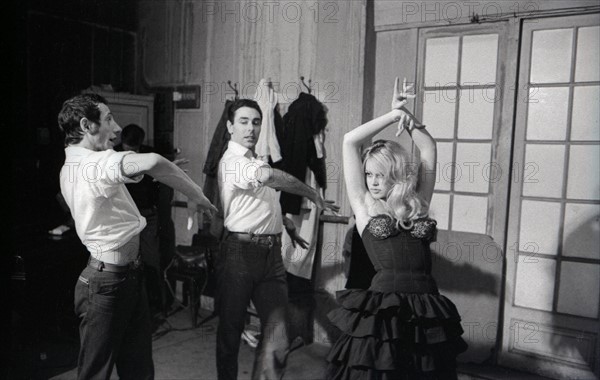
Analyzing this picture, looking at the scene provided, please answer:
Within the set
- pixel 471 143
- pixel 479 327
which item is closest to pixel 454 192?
pixel 471 143

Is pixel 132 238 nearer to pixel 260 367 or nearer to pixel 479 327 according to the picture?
pixel 260 367

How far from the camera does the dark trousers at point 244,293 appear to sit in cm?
212

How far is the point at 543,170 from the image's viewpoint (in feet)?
7.88

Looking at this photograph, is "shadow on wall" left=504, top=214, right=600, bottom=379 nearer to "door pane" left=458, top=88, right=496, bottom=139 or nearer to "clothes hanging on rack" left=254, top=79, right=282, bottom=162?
"door pane" left=458, top=88, right=496, bottom=139

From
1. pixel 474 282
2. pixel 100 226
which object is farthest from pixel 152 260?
pixel 474 282

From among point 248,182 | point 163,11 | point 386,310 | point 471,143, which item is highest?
point 163,11

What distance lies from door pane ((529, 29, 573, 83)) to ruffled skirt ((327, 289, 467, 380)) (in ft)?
4.43

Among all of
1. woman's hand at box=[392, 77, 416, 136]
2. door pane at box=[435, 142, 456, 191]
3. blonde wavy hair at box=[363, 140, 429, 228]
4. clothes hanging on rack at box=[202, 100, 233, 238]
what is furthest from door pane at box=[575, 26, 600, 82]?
clothes hanging on rack at box=[202, 100, 233, 238]

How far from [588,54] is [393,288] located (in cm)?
150

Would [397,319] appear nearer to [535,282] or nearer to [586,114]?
[535,282]

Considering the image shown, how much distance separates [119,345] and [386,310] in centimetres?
93

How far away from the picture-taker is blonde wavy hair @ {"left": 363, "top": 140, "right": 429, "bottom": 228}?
5.40 ft

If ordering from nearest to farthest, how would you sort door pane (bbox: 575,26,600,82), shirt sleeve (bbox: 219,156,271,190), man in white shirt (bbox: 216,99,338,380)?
shirt sleeve (bbox: 219,156,271,190)
man in white shirt (bbox: 216,99,338,380)
door pane (bbox: 575,26,600,82)

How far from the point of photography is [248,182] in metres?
2.03
